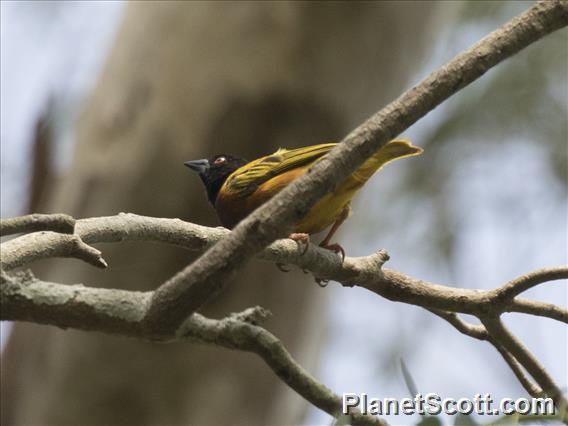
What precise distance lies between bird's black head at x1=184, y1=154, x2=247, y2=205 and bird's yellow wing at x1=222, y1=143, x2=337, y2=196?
60 cm

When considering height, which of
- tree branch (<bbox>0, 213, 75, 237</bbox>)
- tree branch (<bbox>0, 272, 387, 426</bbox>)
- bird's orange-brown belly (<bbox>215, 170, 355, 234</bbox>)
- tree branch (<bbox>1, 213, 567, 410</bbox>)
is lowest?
tree branch (<bbox>0, 272, 387, 426</bbox>)

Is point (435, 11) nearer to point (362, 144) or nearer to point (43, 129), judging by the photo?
point (43, 129)

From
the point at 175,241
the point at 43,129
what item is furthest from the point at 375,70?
the point at 175,241

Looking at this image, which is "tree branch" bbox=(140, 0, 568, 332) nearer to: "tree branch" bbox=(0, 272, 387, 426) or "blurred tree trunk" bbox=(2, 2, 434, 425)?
"tree branch" bbox=(0, 272, 387, 426)

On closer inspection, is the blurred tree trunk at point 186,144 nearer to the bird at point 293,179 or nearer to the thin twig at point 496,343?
the bird at point 293,179

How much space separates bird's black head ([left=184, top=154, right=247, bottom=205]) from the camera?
4281 millimetres

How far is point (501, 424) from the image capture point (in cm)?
143

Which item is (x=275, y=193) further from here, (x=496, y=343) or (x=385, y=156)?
(x=496, y=343)

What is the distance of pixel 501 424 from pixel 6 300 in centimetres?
92

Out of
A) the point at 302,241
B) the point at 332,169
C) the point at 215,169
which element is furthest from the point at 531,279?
→ the point at 215,169

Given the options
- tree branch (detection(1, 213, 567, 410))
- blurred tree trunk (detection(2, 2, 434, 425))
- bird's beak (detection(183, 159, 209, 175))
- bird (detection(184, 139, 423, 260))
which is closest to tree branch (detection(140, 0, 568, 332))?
tree branch (detection(1, 213, 567, 410))

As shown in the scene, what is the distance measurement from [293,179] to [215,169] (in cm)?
109

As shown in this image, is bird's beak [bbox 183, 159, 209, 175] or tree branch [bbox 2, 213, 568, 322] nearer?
tree branch [bbox 2, 213, 568, 322]

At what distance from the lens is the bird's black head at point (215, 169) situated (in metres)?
4.28
